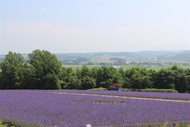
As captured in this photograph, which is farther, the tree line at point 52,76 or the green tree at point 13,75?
the green tree at point 13,75

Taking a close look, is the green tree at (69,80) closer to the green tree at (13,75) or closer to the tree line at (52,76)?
the tree line at (52,76)

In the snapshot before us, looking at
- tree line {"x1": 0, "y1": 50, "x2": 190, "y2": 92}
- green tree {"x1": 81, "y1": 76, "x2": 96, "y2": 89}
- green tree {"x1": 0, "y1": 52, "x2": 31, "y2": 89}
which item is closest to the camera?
green tree {"x1": 81, "y1": 76, "x2": 96, "y2": 89}

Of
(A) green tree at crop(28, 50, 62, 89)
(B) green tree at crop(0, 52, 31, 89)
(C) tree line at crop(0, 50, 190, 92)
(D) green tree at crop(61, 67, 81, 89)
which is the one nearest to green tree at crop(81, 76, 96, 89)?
(C) tree line at crop(0, 50, 190, 92)

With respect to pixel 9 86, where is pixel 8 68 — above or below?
above

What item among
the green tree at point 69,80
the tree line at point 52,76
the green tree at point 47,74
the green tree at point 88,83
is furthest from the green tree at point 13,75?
the green tree at point 88,83

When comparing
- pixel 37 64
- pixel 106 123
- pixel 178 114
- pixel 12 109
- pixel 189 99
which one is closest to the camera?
pixel 106 123

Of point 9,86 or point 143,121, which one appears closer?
point 143,121

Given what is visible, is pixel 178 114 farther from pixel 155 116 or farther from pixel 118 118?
pixel 118 118

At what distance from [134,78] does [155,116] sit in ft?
91.9

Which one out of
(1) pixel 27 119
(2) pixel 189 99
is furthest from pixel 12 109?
(2) pixel 189 99

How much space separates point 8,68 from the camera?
46.9 metres

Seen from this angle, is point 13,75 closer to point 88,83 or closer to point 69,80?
point 69,80

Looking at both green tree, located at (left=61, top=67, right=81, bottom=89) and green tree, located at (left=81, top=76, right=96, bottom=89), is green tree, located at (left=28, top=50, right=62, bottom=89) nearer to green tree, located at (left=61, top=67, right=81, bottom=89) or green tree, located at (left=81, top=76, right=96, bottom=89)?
green tree, located at (left=61, top=67, right=81, bottom=89)

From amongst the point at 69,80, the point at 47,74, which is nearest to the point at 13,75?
the point at 47,74
